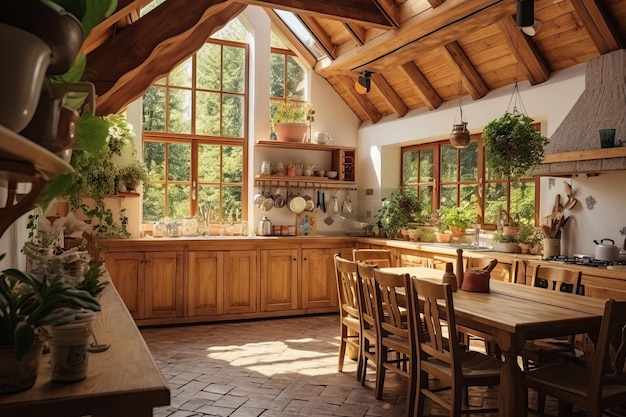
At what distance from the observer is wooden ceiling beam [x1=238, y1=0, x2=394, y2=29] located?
4480mm

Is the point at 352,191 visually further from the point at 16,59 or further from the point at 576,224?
the point at 16,59

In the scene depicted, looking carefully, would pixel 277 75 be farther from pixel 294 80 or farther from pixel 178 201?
pixel 178 201

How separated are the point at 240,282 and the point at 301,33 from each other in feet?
10.6

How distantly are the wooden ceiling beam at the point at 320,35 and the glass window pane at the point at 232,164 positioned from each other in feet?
5.36

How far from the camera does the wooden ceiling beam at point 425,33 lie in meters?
4.10

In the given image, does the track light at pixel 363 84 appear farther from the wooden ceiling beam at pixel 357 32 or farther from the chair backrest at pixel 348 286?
the chair backrest at pixel 348 286

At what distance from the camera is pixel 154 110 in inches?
242

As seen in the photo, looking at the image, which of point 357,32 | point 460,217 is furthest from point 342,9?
point 460,217

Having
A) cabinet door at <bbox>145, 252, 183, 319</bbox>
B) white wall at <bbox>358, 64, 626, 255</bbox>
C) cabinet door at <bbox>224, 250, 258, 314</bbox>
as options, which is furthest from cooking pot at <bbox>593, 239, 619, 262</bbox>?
cabinet door at <bbox>145, 252, 183, 319</bbox>

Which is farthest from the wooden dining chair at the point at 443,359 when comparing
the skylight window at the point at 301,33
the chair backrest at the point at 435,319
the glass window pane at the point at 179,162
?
the skylight window at the point at 301,33

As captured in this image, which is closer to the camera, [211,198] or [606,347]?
[606,347]

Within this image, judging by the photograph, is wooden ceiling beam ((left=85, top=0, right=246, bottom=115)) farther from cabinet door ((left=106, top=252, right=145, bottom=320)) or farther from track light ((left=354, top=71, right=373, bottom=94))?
cabinet door ((left=106, top=252, right=145, bottom=320))

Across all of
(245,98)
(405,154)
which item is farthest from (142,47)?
(405,154)

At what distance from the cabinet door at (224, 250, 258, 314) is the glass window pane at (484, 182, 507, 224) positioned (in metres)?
2.65
